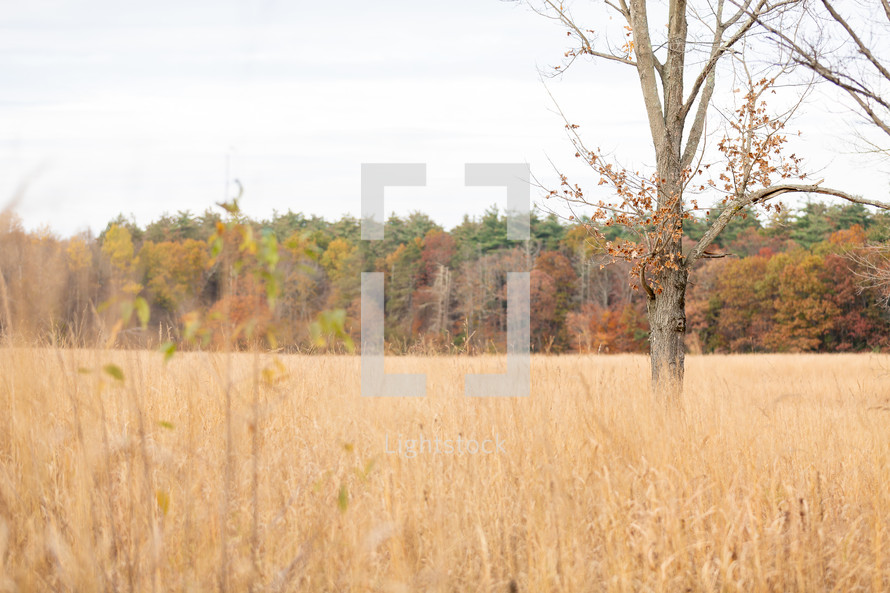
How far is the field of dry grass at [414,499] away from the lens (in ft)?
8.46

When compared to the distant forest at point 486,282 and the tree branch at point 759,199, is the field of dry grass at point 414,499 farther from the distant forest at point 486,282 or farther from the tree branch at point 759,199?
the tree branch at point 759,199

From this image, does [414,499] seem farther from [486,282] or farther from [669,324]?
[486,282]

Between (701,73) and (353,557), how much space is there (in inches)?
250

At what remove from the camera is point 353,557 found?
264cm

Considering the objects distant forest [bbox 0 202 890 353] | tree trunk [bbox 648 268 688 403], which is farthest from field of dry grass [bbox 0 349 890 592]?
tree trunk [bbox 648 268 688 403]

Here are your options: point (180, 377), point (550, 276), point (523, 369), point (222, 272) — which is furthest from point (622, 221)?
point (550, 276)

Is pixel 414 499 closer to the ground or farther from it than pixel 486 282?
closer to the ground

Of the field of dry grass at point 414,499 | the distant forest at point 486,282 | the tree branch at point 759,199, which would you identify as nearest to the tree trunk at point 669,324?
the tree branch at point 759,199

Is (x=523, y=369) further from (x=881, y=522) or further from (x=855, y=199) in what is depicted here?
(x=855, y=199)

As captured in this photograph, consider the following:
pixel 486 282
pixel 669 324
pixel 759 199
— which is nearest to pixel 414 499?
pixel 669 324

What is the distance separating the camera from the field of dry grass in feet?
8.46

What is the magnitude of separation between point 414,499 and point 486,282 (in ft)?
56.3

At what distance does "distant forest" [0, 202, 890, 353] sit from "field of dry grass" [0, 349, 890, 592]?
362mm

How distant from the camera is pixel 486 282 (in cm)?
2031
